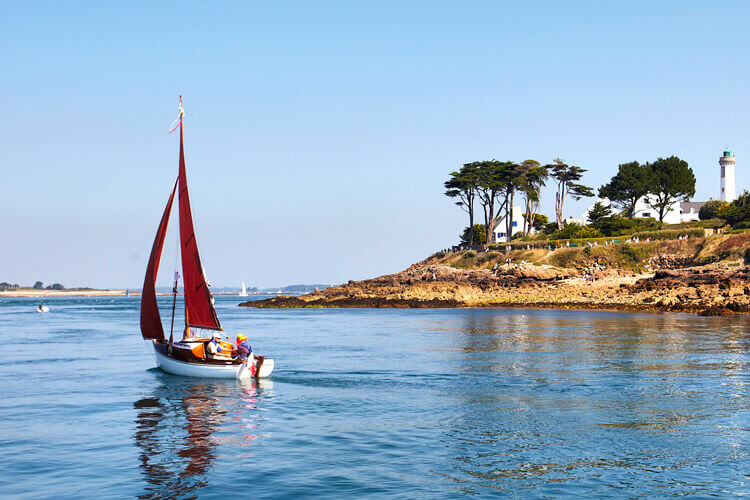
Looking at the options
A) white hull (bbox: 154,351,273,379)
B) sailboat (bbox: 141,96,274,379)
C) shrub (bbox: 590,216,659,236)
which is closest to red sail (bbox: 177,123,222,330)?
sailboat (bbox: 141,96,274,379)

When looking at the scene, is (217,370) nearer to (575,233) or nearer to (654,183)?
(575,233)

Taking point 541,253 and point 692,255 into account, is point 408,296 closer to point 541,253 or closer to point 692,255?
point 541,253

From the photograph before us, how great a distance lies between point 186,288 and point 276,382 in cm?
643

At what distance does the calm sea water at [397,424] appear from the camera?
15.1 meters

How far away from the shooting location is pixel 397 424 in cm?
2081

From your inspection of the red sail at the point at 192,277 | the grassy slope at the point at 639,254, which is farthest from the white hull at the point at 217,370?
the grassy slope at the point at 639,254

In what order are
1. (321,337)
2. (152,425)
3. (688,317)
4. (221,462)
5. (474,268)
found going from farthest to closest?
(474,268), (688,317), (321,337), (152,425), (221,462)

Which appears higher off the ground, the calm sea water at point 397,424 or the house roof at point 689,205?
the house roof at point 689,205

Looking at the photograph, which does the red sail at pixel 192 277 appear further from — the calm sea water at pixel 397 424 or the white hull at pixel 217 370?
the calm sea water at pixel 397 424

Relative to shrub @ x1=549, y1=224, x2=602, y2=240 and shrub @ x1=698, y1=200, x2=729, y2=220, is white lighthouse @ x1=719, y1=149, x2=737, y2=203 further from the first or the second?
shrub @ x1=549, y1=224, x2=602, y2=240

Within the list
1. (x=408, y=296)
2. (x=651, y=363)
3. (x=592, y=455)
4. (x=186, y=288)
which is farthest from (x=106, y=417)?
(x=408, y=296)

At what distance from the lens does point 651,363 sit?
107ft

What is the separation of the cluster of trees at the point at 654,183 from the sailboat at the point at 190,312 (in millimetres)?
103772

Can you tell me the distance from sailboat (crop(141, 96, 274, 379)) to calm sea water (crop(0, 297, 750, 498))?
747 millimetres
